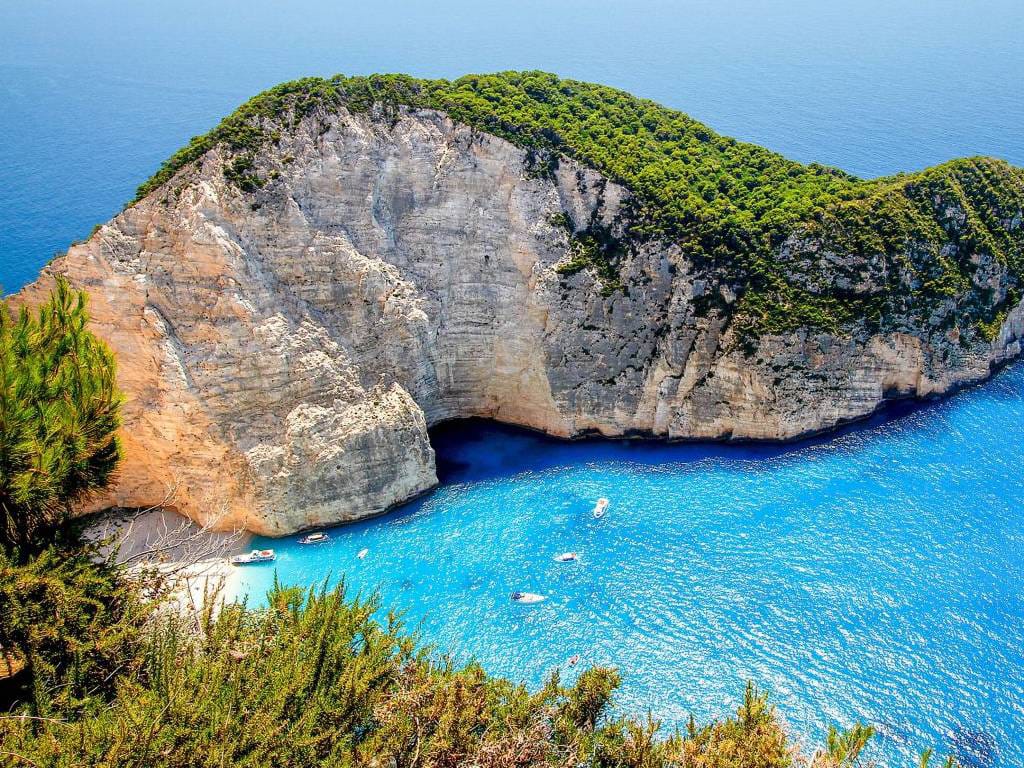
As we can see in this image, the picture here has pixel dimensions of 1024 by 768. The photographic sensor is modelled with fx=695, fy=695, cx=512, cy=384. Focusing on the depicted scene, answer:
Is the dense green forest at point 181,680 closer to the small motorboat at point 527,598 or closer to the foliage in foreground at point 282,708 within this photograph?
the foliage in foreground at point 282,708

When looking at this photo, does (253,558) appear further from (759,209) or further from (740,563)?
(759,209)

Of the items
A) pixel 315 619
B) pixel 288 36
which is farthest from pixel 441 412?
pixel 288 36

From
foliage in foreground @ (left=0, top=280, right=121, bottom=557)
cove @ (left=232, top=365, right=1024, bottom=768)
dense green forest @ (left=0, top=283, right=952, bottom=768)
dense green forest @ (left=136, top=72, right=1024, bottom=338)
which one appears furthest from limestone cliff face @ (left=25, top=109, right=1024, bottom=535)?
dense green forest @ (left=0, top=283, right=952, bottom=768)

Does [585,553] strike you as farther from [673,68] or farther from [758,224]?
[673,68]

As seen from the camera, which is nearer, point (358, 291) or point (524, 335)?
point (358, 291)

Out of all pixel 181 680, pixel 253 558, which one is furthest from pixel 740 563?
pixel 181 680
